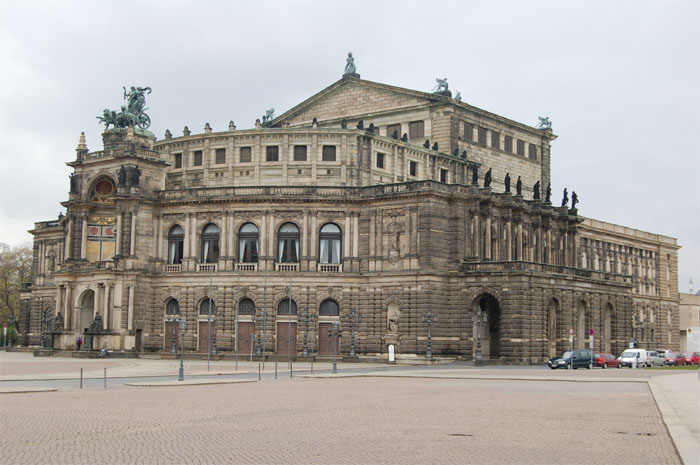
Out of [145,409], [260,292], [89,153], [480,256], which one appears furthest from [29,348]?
[145,409]

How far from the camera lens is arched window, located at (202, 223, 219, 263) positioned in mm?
87875

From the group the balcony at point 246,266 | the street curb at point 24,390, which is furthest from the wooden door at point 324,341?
the street curb at point 24,390

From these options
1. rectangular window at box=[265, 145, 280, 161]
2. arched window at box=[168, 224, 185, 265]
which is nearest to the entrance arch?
arched window at box=[168, 224, 185, 265]

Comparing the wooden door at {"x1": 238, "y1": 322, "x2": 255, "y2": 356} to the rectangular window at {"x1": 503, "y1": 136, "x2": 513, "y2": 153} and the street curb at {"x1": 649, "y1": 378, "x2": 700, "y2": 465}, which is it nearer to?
the rectangular window at {"x1": 503, "y1": 136, "x2": 513, "y2": 153}

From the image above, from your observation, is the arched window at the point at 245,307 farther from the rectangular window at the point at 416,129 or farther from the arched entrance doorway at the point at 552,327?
the rectangular window at the point at 416,129

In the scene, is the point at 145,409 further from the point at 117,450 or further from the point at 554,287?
the point at 554,287

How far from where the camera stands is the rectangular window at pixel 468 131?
337 feet

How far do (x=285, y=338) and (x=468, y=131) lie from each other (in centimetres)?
3472

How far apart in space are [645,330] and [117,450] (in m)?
123

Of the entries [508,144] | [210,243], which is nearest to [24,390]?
[210,243]

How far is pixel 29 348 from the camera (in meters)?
110

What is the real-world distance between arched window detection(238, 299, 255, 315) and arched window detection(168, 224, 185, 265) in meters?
8.42

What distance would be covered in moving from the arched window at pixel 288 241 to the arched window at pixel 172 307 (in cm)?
1149

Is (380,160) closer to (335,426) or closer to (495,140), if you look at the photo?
(495,140)
